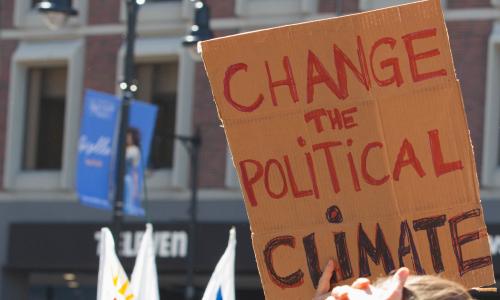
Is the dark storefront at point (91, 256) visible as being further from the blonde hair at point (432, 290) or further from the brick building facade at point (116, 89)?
the blonde hair at point (432, 290)

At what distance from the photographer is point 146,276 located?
437 inches

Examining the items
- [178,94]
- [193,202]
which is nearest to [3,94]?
[178,94]

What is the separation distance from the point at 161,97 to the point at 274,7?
2.33 metres

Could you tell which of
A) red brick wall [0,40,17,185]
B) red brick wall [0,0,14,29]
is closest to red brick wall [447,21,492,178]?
red brick wall [0,40,17,185]

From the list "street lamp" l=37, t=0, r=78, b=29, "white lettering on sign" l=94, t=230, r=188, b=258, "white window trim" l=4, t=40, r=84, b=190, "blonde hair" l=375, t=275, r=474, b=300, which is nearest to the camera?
"blonde hair" l=375, t=275, r=474, b=300

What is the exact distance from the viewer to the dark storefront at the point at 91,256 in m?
23.8

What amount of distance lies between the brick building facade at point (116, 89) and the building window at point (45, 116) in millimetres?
23

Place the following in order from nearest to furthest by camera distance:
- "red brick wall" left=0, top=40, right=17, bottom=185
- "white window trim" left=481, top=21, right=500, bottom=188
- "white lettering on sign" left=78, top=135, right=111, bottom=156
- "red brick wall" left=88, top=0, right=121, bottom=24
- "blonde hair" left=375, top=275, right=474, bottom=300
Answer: "blonde hair" left=375, top=275, right=474, bottom=300 → "white lettering on sign" left=78, top=135, right=111, bottom=156 → "white window trim" left=481, top=21, right=500, bottom=188 → "red brick wall" left=88, top=0, right=121, bottom=24 → "red brick wall" left=0, top=40, right=17, bottom=185

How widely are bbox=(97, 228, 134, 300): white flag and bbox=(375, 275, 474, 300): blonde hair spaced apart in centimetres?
681

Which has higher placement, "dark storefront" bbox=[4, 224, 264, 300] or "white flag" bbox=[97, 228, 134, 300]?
"dark storefront" bbox=[4, 224, 264, 300]

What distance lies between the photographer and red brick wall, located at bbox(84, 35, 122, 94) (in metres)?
24.9

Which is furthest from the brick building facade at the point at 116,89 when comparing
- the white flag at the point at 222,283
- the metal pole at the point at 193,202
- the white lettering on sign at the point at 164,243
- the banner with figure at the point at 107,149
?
the white flag at the point at 222,283

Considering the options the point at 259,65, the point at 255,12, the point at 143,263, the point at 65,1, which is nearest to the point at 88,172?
the point at 65,1

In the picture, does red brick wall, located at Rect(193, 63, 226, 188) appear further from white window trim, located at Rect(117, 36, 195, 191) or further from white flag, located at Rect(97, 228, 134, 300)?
white flag, located at Rect(97, 228, 134, 300)
